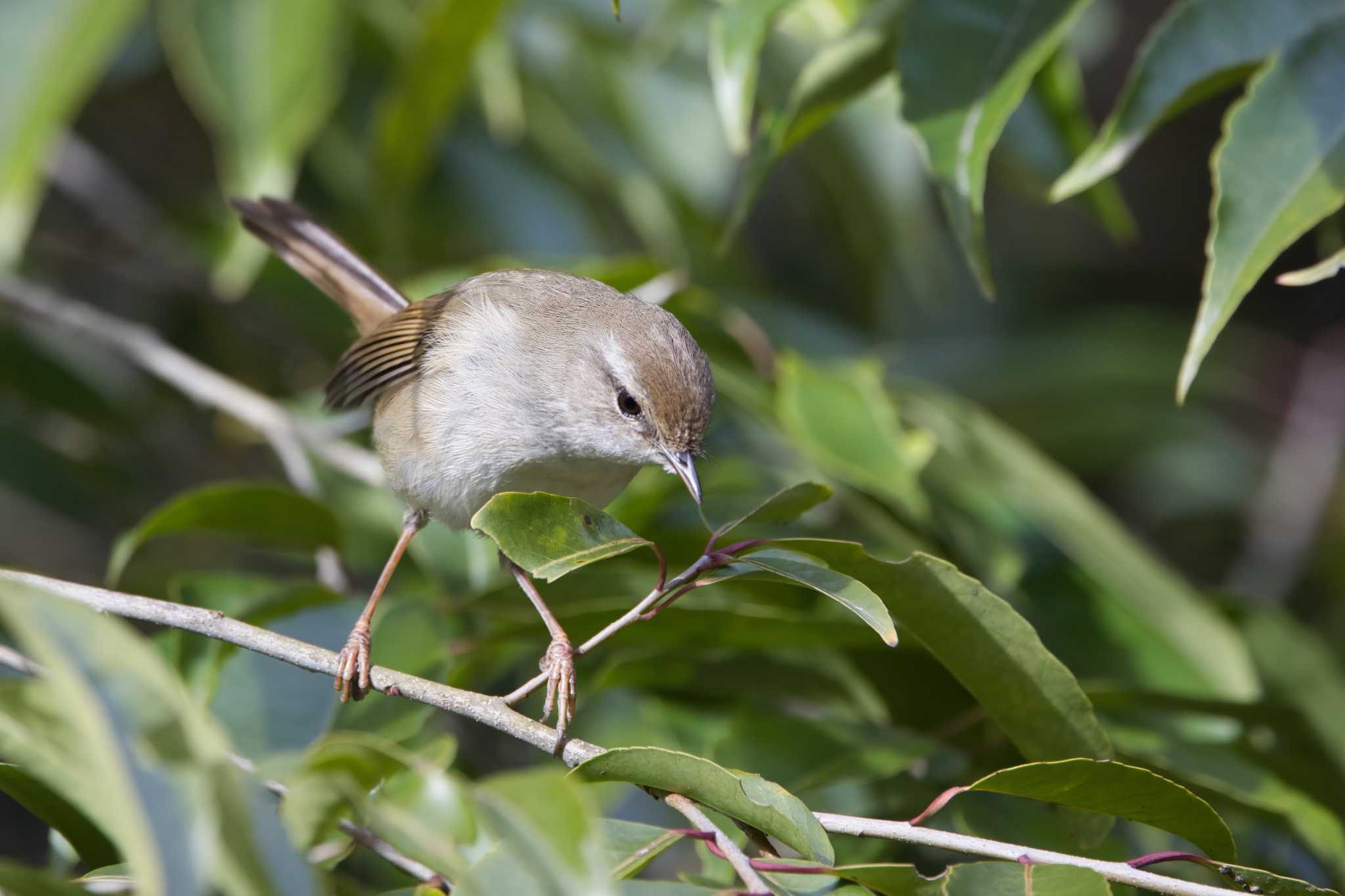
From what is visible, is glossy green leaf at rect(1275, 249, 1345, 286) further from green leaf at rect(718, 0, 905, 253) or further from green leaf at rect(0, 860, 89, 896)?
green leaf at rect(0, 860, 89, 896)

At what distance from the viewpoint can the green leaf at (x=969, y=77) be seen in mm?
2268

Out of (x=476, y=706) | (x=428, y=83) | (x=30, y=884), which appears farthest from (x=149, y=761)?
(x=428, y=83)

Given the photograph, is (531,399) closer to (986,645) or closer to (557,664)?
(557,664)

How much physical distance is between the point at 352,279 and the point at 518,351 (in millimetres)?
833

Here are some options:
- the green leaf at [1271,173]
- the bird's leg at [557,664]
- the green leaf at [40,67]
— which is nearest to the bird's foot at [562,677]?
the bird's leg at [557,664]

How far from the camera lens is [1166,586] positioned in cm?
293

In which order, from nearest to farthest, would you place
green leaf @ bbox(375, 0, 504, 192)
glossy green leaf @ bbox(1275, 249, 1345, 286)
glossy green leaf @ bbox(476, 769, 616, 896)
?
glossy green leaf @ bbox(476, 769, 616, 896) → glossy green leaf @ bbox(1275, 249, 1345, 286) → green leaf @ bbox(375, 0, 504, 192)

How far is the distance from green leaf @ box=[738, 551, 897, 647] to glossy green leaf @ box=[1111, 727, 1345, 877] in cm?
101

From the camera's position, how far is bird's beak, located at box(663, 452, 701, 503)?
2555 mm

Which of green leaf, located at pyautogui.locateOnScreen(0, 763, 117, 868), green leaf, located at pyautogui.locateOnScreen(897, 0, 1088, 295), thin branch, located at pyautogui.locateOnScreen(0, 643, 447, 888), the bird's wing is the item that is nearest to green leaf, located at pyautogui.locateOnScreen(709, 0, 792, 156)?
green leaf, located at pyautogui.locateOnScreen(897, 0, 1088, 295)

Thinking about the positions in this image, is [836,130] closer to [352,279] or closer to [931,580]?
[352,279]

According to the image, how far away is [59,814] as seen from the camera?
6.17 ft

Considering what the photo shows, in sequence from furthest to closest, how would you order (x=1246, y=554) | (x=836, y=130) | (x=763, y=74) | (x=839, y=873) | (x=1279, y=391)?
1. (x=1279, y=391)
2. (x=1246, y=554)
3. (x=836, y=130)
4. (x=763, y=74)
5. (x=839, y=873)

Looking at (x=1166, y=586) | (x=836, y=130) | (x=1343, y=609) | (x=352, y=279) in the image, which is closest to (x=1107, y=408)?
(x=1343, y=609)
